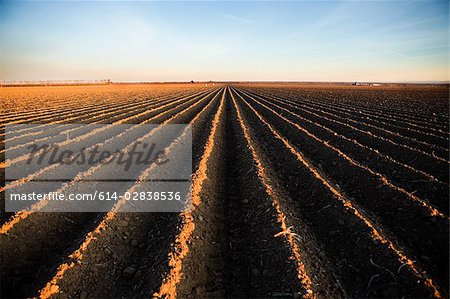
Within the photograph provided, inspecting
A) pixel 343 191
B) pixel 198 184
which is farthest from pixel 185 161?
pixel 343 191

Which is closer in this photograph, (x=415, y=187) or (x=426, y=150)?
(x=415, y=187)

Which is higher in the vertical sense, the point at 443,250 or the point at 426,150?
the point at 426,150

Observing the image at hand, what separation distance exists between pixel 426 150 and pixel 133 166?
7.87 metres

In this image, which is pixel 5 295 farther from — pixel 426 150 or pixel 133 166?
pixel 426 150

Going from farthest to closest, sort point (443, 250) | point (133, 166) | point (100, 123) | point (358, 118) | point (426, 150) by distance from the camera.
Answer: point (358, 118) → point (100, 123) → point (426, 150) → point (133, 166) → point (443, 250)

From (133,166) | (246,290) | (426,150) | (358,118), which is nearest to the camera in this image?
(246,290)

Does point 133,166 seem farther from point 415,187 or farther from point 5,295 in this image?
point 415,187

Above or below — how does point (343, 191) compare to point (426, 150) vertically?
below

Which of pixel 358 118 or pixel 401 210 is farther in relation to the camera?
pixel 358 118

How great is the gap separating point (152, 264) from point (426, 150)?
25.6ft

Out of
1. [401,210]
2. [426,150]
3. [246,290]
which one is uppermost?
[426,150]

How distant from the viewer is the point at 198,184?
5.21 meters

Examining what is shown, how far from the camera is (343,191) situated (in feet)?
16.9

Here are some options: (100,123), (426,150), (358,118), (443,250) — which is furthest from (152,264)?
(358,118)
